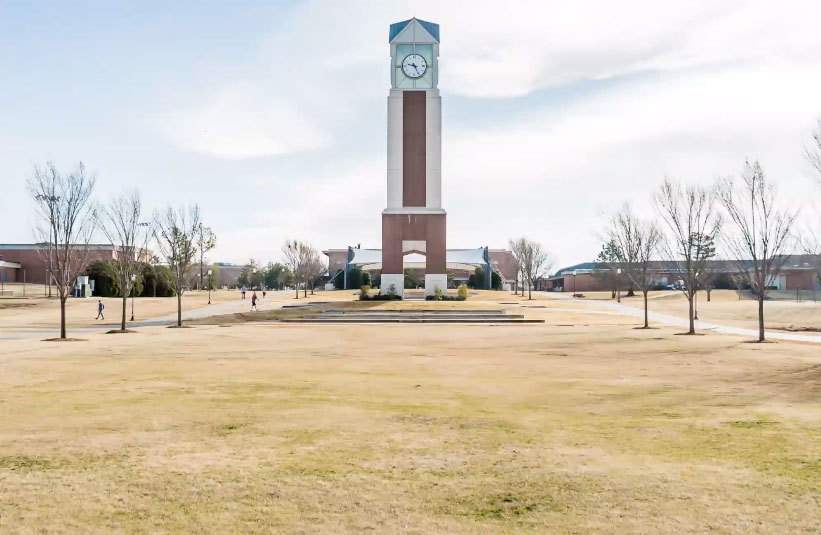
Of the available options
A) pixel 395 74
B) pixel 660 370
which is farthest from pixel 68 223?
pixel 395 74

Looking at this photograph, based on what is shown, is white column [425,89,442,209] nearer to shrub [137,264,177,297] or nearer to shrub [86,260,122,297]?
shrub [137,264,177,297]

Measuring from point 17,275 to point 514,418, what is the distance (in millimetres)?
83177

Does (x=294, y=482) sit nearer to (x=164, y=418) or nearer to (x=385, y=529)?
(x=385, y=529)

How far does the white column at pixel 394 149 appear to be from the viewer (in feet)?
165

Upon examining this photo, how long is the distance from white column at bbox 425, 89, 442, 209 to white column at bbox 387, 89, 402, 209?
220 cm

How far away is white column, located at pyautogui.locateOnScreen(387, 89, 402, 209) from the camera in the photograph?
5034 centimetres

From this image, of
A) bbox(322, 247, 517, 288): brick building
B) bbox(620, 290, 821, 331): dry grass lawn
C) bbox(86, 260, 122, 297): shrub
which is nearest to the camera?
bbox(620, 290, 821, 331): dry grass lawn

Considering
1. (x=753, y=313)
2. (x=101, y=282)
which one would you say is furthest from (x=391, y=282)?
(x=101, y=282)

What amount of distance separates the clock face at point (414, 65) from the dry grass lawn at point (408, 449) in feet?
131

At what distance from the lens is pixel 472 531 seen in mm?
4754

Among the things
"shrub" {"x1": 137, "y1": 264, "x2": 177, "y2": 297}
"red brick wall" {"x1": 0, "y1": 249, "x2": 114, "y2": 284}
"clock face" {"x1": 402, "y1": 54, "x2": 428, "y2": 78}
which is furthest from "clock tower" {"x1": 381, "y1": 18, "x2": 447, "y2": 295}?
"red brick wall" {"x1": 0, "y1": 249, "x2": 114, "y2": 284}

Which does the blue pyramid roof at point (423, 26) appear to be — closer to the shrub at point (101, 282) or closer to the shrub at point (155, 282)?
the shrub at point (155, 282)

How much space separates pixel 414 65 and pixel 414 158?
25.4 feet

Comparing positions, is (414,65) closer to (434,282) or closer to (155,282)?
(434,282)
